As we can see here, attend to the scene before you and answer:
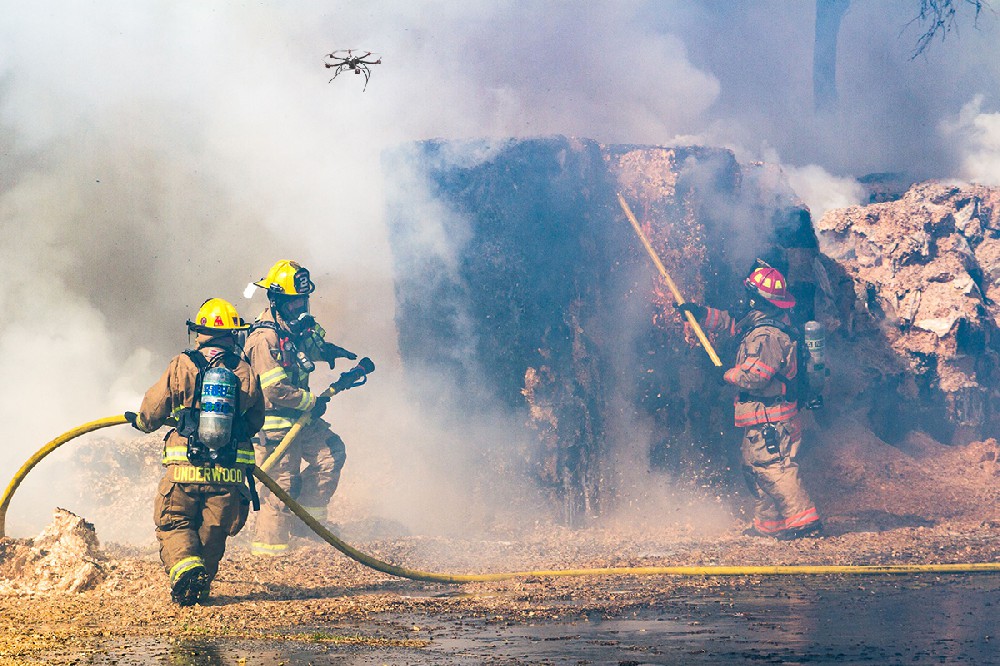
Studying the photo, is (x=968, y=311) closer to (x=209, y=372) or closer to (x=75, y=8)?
(x=209, y=372)

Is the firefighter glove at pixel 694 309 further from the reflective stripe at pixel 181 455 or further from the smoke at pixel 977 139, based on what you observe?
the smoke at pixel 977 139

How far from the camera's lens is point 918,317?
14.4m

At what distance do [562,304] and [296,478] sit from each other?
11.0ft

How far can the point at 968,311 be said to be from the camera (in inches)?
566

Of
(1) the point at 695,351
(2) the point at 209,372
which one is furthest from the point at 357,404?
(2) the point at 209,372

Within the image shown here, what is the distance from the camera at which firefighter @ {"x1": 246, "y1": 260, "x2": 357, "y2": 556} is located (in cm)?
1069

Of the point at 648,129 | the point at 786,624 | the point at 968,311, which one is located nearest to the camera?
the point at 786,624

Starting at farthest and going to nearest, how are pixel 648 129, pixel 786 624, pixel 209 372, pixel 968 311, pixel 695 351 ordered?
pixel 648 129 → pixel 968 311 → pixel 695 351 → pixel 209 372 → pixel 786 624

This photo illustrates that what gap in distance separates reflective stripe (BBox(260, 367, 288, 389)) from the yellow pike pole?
13.7 ft

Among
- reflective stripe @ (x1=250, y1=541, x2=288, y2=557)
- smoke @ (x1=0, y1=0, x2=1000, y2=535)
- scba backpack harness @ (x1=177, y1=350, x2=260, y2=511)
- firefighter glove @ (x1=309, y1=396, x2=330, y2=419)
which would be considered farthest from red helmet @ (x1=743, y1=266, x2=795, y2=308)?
scba backpack harness @ (x1=177, y1=350, x2=260, y2=511)

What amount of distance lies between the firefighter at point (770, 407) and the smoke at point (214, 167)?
2645 millimetres

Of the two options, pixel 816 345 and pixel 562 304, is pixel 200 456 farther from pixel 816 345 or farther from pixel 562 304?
pixel 816 345

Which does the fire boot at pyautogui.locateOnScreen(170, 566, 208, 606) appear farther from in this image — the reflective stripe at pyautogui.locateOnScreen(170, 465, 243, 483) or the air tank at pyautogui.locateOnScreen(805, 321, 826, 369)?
the air tank at pyautogui.locateOnScreen(805, 321, 826, 369)

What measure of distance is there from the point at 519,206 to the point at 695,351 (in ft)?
8.10
